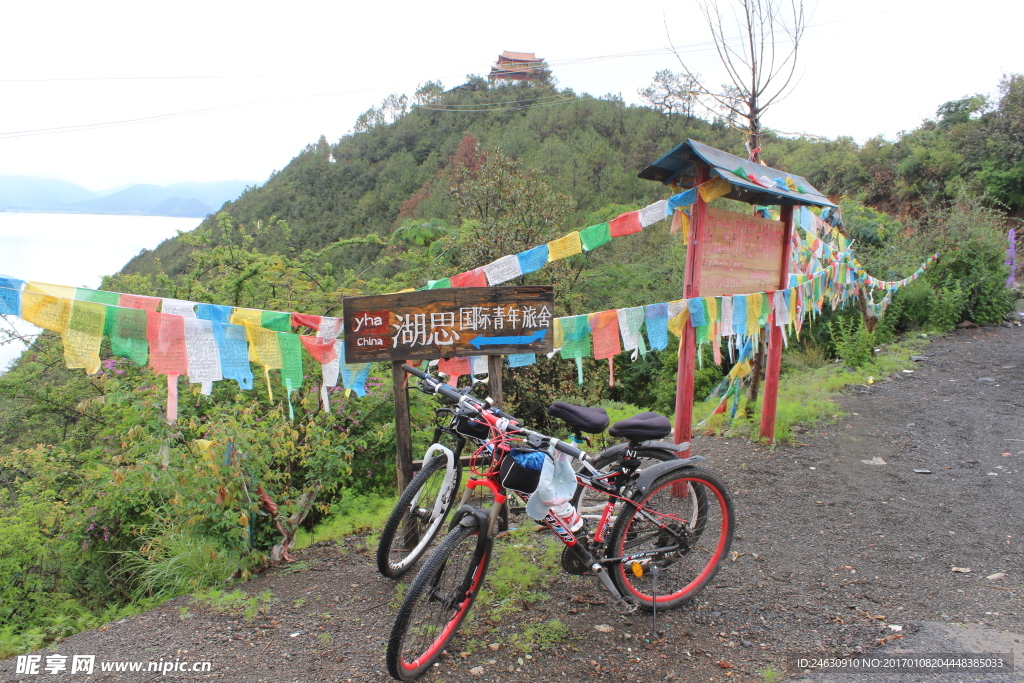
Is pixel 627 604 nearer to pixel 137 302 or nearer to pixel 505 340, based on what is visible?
pixel 505 340

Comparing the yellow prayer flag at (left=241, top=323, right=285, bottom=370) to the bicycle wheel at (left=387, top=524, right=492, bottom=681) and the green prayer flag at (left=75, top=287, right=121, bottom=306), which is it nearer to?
the green prayer flag at (left=75, top=287, right=121, bottom=306)

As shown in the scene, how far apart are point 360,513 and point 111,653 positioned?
6.27 feet

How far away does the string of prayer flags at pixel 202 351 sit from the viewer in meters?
3.18

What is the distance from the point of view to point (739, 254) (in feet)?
15.6

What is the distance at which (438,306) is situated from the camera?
129 inches

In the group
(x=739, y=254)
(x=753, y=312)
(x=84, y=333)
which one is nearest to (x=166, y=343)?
(x=84, y=333)

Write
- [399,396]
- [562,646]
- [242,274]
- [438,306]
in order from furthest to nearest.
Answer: [242,274] → [399,396] → [438,306] → [562,646]

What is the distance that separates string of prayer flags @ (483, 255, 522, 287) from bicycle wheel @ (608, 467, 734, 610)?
1.69 m

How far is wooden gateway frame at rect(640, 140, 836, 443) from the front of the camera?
4.21m

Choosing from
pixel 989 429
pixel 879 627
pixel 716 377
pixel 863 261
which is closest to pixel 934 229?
pixel 863 261

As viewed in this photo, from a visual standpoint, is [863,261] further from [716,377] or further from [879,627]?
[879,627]

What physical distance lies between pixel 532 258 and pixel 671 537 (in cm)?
200

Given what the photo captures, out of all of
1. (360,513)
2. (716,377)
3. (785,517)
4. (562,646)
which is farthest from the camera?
(716,377)

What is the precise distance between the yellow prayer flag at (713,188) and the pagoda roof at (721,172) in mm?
51
